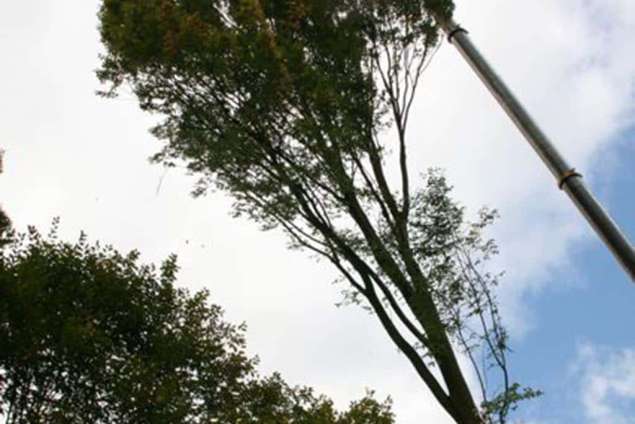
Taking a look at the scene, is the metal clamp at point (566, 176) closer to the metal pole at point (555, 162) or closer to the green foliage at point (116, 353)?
the metal pole at point (555, 162)

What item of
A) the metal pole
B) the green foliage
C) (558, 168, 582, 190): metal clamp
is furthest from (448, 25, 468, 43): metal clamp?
the green foliage

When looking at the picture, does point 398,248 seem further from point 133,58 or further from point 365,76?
point 133,58

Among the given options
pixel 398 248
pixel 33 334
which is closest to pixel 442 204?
pixel 398 248

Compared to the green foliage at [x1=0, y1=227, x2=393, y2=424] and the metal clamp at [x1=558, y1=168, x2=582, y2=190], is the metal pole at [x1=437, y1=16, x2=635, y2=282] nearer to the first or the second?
the metal clamp at [x1=558, y1=168, x2=582, y2=190]

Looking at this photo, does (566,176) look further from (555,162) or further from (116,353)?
(116,353)

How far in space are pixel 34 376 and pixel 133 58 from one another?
19.0 feet

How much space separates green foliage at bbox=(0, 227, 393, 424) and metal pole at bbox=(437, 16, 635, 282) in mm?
5820

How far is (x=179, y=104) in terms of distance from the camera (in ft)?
44.5

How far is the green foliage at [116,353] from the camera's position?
36.2 feet

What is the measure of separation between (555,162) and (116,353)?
7.70 meters

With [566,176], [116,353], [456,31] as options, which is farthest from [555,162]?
[116,353]

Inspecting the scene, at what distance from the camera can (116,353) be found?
1169 cm

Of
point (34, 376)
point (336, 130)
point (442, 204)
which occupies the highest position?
point (336, 130)

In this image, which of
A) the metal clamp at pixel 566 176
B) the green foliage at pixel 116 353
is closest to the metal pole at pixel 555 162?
the metal clamp at pixel 566 176
